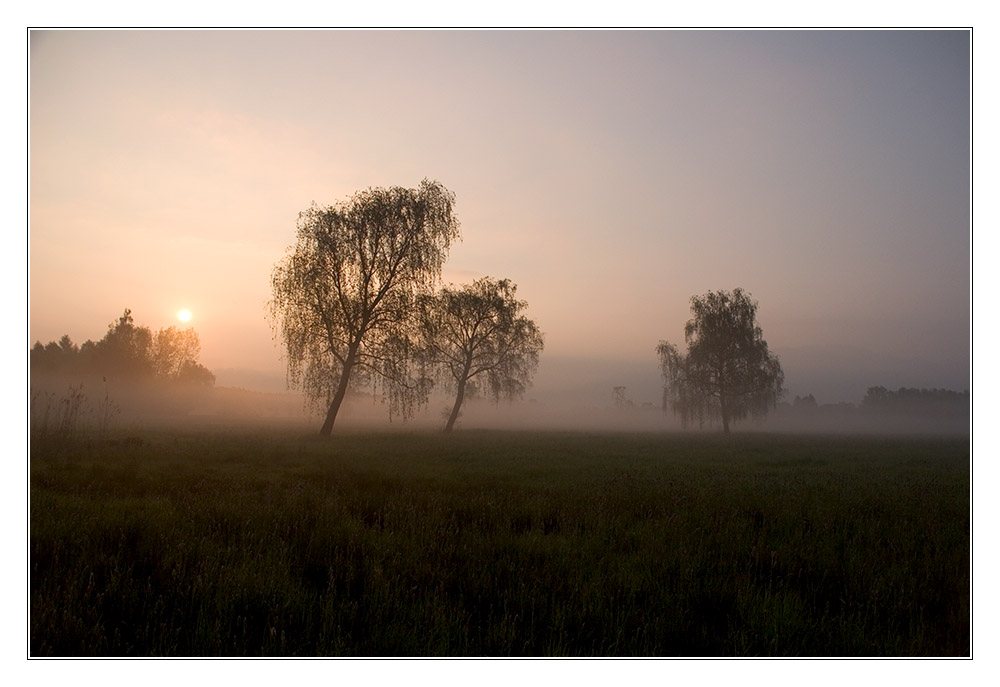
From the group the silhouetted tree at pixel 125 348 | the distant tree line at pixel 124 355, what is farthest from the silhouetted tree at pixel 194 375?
the silhouetted tree at pixel 125 348

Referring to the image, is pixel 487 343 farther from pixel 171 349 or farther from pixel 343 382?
pixel 171 349

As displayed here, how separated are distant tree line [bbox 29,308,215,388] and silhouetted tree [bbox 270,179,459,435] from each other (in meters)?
39.7

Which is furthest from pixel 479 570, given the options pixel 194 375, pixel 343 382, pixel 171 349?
pixel 194 375

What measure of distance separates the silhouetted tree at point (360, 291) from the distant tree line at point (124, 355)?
130 feet

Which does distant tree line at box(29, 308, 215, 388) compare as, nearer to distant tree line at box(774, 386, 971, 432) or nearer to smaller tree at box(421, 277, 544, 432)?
smaller tree at box(421, 277, 544, 432)

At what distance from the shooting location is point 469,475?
11672mm

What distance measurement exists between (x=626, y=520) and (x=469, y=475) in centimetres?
534

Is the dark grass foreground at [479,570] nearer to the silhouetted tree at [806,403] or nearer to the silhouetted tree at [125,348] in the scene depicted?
the silhouetted tree at [125,348]

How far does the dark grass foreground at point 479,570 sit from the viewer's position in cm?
352

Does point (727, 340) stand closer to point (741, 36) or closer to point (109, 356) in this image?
point (741, 36)

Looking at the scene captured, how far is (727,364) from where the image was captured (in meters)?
50.2

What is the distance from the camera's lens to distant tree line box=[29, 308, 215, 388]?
184 ft

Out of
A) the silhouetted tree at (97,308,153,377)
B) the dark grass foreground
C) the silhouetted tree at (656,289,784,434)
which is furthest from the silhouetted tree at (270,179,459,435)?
the silhouetted tree at (97,308,153,377)

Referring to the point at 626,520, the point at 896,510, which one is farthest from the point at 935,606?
the point at 896,510
